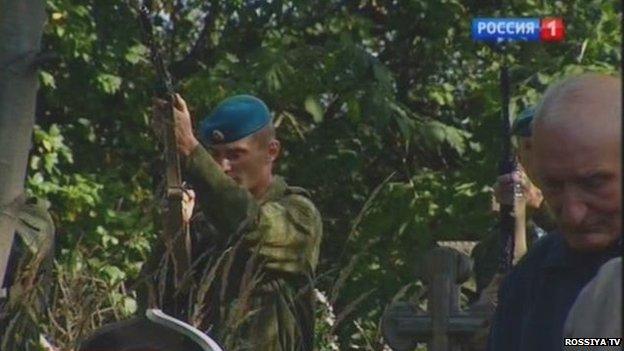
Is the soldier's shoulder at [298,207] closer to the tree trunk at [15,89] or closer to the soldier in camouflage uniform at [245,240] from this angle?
the soldier in camouflage uniform at [245,240]

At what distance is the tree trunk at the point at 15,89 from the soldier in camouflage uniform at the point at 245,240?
0.59m

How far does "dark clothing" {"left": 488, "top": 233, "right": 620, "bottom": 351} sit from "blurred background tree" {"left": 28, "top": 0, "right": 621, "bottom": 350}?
5.91 meters

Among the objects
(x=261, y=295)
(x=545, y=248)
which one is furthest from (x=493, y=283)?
(x=545, y=248)

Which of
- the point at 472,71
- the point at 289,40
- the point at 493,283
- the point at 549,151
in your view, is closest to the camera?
the point at 549,151

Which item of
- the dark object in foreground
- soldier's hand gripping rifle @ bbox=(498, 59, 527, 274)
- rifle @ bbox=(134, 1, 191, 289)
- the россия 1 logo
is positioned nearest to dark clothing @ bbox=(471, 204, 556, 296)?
soldier's hand gripping rifle @ bbox=(498, 59, 527, 274)

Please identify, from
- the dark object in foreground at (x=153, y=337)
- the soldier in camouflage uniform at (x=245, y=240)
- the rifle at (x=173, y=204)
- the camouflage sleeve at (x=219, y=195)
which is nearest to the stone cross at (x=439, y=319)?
the soldier in camouflage uniform at (x=245, y=240)

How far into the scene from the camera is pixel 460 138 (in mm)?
11023

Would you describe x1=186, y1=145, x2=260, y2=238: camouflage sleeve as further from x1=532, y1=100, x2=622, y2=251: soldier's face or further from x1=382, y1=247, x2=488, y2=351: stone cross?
x1=532, y1=100, x2=622, y2=251: soldier's face

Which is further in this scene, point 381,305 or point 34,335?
point 381,305

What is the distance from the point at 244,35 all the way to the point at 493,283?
17.9 feet

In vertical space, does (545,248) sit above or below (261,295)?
above

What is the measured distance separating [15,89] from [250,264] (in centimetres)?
113

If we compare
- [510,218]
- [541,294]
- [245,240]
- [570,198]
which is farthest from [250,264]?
[570,198]

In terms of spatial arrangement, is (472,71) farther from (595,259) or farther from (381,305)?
(595,259)
